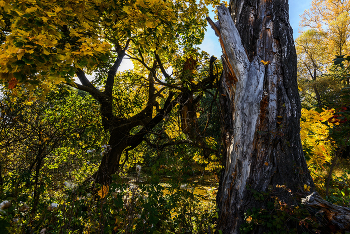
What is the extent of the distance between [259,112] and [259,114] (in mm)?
27

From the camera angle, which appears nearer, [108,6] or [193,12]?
[108,6]

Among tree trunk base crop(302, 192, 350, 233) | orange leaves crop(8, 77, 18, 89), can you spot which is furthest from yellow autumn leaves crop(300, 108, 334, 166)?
orange leaves crop(8, 77, 18, 89)

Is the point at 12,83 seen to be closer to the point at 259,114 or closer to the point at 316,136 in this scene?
the point at 259,114

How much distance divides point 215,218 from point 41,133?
11.3 feet

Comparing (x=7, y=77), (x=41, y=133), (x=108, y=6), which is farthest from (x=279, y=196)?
(x=41, y=133)

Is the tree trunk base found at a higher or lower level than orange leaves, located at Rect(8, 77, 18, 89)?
lower

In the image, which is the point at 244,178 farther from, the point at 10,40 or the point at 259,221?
the point at 10,40

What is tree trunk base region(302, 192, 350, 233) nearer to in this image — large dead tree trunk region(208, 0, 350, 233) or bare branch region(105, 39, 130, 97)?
large dead tree trunk region(208, 0, 350, 233)

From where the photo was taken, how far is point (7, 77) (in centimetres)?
170

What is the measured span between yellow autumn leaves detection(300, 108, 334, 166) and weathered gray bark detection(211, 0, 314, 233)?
140cm

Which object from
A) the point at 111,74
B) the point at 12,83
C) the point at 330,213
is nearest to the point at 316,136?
the point at 330,213

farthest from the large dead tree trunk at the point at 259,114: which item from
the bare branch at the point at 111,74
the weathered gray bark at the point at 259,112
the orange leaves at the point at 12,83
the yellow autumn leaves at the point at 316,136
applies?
the bare branch at the point at 111,74

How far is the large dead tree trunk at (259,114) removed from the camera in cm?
222

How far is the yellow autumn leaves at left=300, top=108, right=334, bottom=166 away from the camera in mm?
3365
